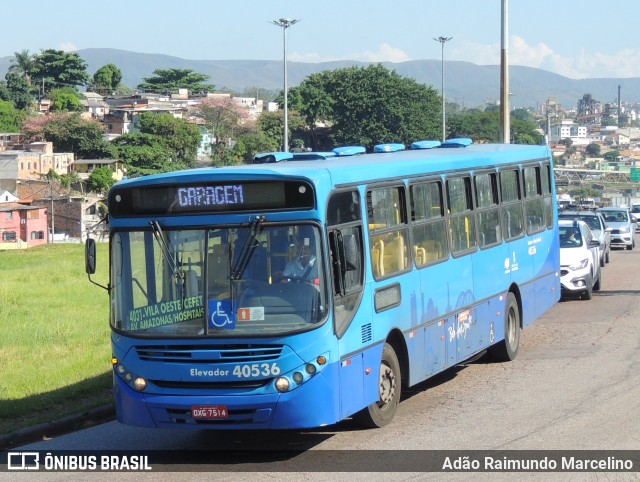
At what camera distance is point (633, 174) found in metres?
105

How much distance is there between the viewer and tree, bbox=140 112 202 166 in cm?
10231

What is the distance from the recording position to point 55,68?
151 meters

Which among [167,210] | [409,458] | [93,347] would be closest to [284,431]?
[409,458]

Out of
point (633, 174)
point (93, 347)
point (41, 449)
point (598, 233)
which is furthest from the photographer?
point (633, 174)

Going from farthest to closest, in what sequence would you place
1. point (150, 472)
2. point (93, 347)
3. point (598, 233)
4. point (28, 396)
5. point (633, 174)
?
1. point (633, 174)
2. point (598, 233)
3. point (93, 347)
4. point (28, 396)
5. point (150, 472)

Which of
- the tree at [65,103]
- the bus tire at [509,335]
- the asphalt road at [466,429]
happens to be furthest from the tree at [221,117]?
the asphalt road at [466,429]

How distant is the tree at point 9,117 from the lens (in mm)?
124369

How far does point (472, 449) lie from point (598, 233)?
69.3 ft

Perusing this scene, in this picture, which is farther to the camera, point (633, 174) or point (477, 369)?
point (633, 174)

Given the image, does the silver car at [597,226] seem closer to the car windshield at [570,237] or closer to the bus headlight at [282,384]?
the car windshield at [570,237]

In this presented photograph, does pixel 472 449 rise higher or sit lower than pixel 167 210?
lower

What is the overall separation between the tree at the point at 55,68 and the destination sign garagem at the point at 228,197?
144 metres

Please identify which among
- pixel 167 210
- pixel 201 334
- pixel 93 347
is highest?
pixel 167 210

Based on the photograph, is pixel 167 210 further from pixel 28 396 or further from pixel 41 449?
pixel 28 396
